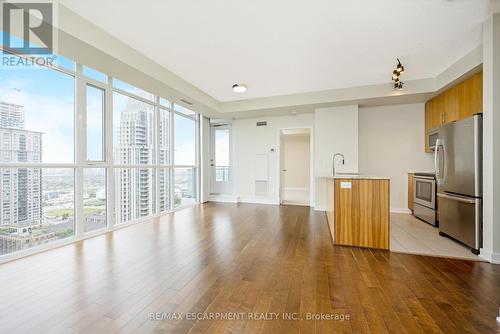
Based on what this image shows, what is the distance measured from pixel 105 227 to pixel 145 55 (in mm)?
3034

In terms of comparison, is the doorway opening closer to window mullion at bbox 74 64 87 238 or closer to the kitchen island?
the kitchen island

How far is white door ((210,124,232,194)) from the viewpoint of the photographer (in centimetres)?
678

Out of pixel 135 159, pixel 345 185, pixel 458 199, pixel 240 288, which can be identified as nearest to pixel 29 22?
pixel 135 159

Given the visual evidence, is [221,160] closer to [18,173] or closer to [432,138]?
[18,173]

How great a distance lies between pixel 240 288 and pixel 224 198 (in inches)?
191

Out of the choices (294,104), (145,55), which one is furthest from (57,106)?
(294,104)

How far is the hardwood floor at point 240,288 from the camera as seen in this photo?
1513 mm

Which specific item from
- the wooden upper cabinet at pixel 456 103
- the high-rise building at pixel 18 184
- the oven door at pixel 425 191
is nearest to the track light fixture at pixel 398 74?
the wooden upper cabinet at pixel 456 103

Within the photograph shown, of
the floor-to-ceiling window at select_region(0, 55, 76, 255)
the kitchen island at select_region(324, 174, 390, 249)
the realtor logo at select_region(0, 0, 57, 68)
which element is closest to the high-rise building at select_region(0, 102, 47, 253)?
the floor-to-ceiling window at select_region(0, 55, 76, 255)

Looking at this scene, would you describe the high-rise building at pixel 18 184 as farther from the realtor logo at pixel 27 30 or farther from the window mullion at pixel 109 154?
the window mullion at pixel 109 154

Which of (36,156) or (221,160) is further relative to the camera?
(221,160)

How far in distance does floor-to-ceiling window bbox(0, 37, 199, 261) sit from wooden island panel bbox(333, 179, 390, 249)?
3932 millimetres

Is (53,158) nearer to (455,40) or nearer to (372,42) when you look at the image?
(372,42)

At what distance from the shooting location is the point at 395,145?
16.6 ft
